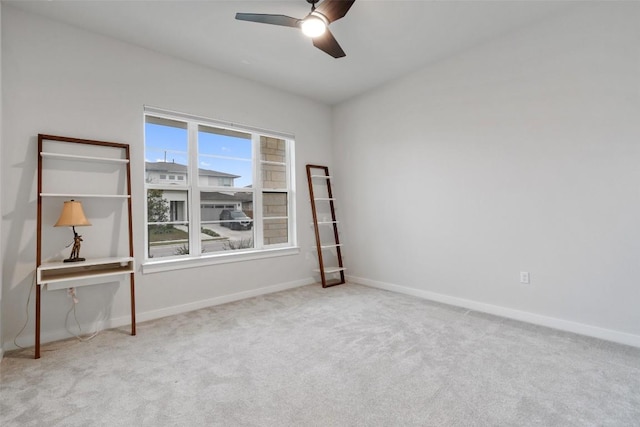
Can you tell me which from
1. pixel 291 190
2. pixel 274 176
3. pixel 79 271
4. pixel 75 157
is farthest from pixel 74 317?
pixel 291 190

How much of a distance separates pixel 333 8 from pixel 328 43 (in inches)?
14.3

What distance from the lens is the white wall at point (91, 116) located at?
2.46 m

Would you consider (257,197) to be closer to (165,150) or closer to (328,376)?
(165,150)

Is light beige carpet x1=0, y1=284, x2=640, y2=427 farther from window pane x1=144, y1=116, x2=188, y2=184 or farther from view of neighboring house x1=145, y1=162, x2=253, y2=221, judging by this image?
window pane x1=144, y1=116, x2=188, y2=184

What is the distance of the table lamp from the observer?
95.2 inches

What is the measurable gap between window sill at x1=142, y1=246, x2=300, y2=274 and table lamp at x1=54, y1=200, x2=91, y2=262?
606 millimetres

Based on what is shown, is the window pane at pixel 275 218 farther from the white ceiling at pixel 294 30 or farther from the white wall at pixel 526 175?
the white ceiling at pixel 294 30

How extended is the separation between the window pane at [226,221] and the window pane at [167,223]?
0.21 meters

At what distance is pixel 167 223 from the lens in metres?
3.33

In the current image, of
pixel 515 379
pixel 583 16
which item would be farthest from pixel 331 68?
pixel 515 379

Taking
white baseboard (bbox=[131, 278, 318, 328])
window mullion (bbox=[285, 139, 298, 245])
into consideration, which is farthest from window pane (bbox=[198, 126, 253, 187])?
white baseboard (bbox=[131, 278, 318, 328])

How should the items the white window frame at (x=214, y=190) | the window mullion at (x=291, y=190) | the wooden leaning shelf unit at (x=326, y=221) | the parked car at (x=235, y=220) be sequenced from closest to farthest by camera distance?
the white window frame at (x=214, y=190), the parked car at (x=235, y=220), the window mullion at (x=291, y=190), the wooden leaning shelf unit at (x=326, y=221)

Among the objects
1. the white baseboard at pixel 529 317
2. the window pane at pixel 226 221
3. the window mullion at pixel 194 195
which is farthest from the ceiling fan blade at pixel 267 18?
the white baseboard at pixel 529 317

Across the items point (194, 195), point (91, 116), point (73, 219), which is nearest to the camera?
point (73, 219)
